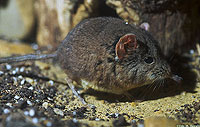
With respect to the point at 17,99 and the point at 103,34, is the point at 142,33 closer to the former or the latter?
the point at 103,34

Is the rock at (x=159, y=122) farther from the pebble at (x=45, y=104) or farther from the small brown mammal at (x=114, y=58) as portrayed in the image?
the pebble at (x=45, y=104)

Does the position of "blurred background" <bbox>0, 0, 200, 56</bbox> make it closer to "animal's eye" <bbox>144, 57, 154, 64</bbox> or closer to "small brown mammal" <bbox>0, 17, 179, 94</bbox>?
"small brown mammal" <bbox>0, 17, 179, 94</bbox>

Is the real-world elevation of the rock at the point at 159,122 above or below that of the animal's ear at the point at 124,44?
below

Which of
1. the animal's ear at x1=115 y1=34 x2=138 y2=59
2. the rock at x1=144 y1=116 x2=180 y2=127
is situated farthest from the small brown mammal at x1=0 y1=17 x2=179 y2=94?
the rock at x1=144 y1=116 x2=180 y2=127

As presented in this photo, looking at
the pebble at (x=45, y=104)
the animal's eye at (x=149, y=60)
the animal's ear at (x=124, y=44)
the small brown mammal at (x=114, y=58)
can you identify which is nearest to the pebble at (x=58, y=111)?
the pebble at (x=45, y=104)

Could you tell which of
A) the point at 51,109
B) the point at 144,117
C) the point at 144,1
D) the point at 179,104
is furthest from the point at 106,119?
the point at 144,1

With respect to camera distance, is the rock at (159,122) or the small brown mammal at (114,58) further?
the small brown mammal at (114,58)

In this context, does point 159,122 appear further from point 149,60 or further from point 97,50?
point 97,50
